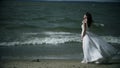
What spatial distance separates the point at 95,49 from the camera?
974 centimetres

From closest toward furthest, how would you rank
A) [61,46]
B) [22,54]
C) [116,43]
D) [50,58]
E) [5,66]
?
[5,66] → [50,58] → [22,54] → [61,46] → [116,43]

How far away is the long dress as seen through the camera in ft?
31.7

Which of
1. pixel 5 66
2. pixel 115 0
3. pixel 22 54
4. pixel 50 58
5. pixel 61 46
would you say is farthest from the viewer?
pixel 115 0

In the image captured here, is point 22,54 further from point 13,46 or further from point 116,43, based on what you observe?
point 116,43

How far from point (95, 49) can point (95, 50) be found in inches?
1.1

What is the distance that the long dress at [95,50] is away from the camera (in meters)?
9.67

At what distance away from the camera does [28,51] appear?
1302 centimetres

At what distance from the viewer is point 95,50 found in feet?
31.9

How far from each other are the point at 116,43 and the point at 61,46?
2545 mm

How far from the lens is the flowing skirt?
967 cm

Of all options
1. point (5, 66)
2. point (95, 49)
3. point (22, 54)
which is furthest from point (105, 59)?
point (22, 54)

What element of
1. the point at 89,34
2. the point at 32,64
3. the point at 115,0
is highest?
the point at 89,34

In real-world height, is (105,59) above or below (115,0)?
above

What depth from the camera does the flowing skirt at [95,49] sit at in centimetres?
967
